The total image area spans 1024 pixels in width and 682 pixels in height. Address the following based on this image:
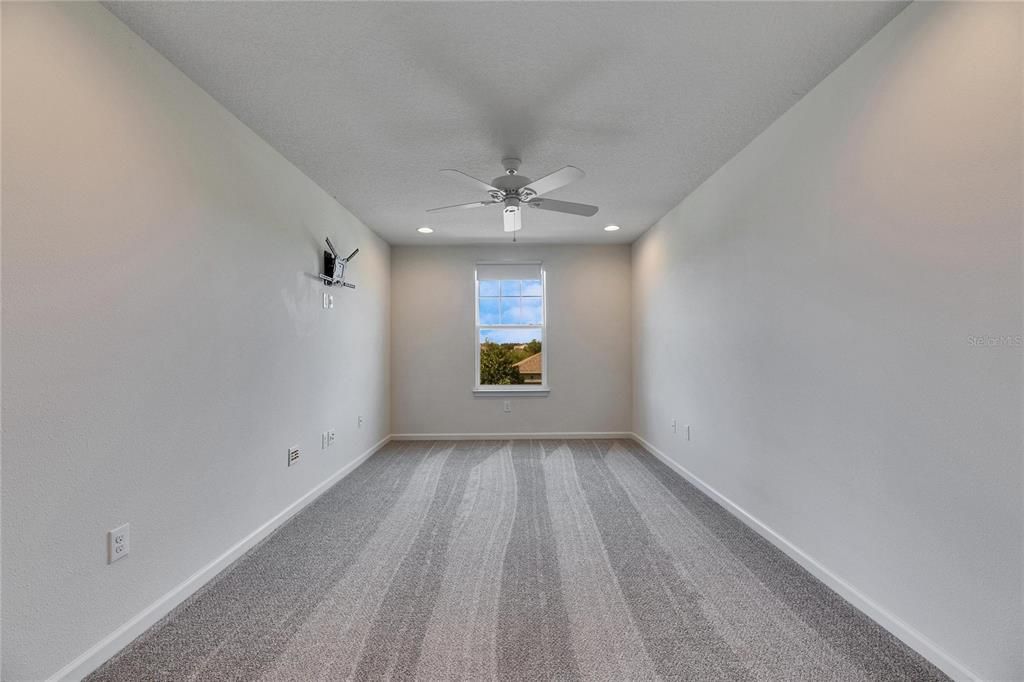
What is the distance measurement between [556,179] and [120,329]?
2139 millimetres

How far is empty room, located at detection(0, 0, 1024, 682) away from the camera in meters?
1.42

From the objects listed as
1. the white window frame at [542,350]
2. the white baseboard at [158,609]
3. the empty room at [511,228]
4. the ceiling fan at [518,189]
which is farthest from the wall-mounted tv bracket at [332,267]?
the white window frame at [542,350]

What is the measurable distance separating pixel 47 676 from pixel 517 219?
2.88 meters

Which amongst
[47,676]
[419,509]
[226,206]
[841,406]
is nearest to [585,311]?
[419,509]

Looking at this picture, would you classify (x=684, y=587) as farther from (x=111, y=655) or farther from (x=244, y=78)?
(x=244, y=78)

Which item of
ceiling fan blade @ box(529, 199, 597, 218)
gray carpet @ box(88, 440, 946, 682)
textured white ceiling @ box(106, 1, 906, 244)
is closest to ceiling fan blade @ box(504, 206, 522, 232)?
ceiling fan blade @ box(529, 199, 597, 218)

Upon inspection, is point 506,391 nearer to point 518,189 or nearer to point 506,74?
point 518,189

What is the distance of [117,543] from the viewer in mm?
1673

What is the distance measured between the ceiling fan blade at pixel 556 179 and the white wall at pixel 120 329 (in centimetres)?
162

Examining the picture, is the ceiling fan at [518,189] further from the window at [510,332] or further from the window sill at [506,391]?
the window sill at [506,391]

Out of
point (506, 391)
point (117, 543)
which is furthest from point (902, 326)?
point (506, 391)

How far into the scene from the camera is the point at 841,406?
1.97 metres

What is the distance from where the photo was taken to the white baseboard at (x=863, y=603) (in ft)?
4.95

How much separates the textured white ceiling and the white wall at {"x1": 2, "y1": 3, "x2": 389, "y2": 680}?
30 cm
